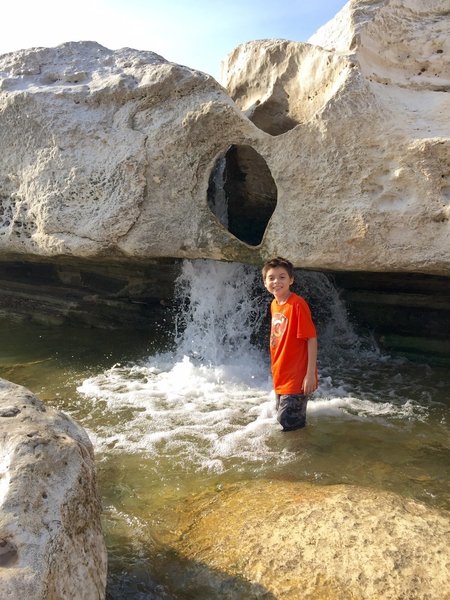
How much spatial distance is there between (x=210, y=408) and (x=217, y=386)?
0.48 m

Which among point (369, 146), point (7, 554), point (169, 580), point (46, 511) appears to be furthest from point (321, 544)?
point (369, 146)

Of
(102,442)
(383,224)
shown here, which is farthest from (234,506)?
(383,224)

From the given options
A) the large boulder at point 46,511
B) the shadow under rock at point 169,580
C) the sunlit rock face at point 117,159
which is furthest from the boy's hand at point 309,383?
the large boulder at point 46,511

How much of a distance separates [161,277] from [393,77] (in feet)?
9.58

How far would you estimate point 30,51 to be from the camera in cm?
575

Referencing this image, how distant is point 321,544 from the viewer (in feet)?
7.62

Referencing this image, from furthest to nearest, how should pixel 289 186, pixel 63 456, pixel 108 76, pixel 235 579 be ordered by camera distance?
pixel 108 76
pixel 289 186
pixel 235 579
pixel 63 456

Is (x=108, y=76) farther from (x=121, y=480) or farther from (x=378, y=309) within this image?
(x=121, y=480)

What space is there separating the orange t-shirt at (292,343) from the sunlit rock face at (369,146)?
2.90 feet

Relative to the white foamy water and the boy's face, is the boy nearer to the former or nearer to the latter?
the boy's face

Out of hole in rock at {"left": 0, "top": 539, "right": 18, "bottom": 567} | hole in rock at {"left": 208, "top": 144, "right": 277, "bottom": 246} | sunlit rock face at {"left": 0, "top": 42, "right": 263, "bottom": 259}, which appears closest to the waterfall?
hole in rock at {"left": 208, "top": 144, "right": 277, "bottom": 246}

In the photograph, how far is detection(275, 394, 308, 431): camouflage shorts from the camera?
3.62m

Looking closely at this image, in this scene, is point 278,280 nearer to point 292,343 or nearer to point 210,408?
point 292,343

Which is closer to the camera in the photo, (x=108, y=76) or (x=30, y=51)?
(x=108, y=76)
